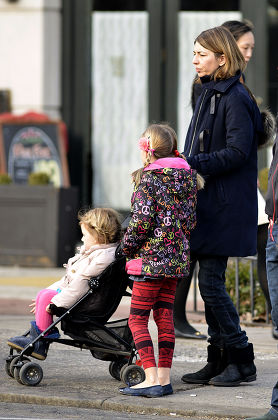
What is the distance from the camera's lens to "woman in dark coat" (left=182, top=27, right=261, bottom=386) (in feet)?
18.6

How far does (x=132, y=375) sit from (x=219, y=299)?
64cm

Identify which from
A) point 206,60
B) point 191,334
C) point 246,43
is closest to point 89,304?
point 206,60

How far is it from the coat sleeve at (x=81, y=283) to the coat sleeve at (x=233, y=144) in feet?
2.42

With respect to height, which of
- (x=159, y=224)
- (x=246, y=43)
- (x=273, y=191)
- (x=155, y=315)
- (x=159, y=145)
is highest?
(x=246, y=43)

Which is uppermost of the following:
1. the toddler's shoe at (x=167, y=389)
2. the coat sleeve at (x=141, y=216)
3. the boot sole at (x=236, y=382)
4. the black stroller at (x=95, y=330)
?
the coat sleeve at (x=141, y=216)

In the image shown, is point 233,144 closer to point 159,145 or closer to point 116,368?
point 159,145

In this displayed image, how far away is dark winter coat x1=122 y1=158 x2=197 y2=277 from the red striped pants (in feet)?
0.47

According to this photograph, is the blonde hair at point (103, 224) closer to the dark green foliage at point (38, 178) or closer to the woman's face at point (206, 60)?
the woman's face at point (206, 60)

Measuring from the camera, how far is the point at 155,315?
5590 mm

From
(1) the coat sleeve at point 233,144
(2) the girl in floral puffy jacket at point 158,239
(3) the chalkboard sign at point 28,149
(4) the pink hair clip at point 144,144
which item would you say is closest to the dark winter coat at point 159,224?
(2) the girl in floral puffy jacket at point 158,239

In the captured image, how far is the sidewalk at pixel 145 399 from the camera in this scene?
528 cm

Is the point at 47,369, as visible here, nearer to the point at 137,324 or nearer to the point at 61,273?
the point at 137,324

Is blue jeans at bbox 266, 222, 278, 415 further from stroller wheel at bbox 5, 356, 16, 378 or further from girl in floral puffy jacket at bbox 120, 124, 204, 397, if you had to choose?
stroller wheel at bbox 5, 356, 16, 378

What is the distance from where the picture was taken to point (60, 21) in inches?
551
